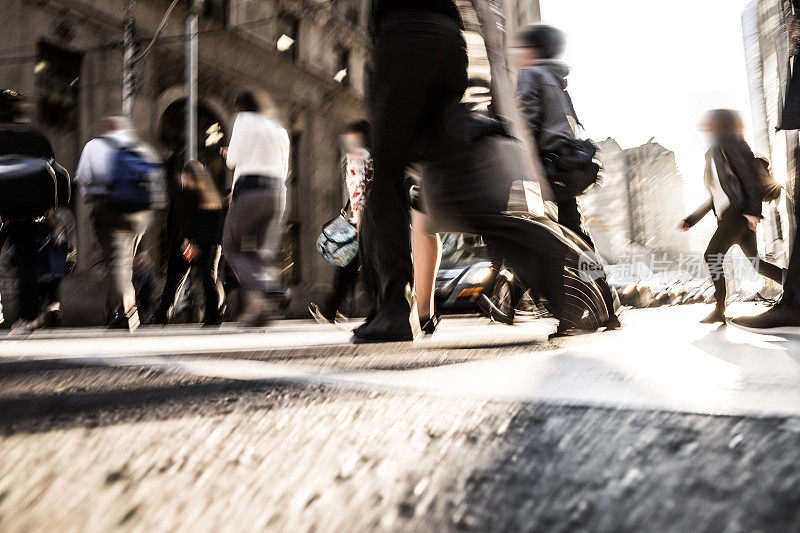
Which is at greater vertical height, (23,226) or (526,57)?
(526,57)

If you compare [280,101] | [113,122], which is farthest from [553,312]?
[280,101]

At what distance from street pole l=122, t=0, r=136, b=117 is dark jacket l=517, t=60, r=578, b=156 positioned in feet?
32.6

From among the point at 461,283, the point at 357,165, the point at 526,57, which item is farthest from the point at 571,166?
the point at 461,283

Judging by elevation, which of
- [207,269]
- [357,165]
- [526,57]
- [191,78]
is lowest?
[207,269]

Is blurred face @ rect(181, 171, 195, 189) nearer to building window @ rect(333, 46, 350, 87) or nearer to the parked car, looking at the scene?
the parked car

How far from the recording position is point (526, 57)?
3795mm

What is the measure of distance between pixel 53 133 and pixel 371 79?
1059cm

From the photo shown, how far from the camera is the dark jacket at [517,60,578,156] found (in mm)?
3713

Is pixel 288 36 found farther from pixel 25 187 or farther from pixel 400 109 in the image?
pixel 400 109

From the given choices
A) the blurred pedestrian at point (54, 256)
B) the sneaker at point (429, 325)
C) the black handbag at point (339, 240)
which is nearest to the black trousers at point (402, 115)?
the sneaker at point (429, 325)

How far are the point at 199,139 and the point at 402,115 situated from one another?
1298 centimetres

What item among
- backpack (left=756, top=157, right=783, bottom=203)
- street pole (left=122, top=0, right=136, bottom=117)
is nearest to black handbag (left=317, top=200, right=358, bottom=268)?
backpack (left=756, top=157, right=783, bottom=203)

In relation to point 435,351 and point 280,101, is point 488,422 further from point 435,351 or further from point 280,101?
point 280,101

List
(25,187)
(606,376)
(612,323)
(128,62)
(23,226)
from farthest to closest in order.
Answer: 1. (128,62)
2. (23,226)
3. (25,187)
4. (612,323)
5. (606,376)
